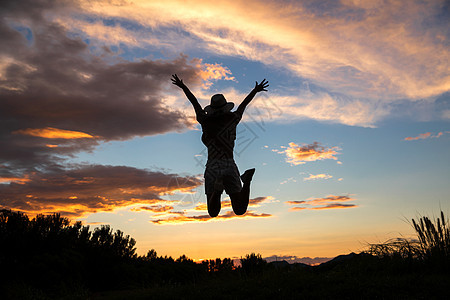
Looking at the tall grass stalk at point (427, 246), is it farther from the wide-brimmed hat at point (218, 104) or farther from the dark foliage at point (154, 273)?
the wide-brimmed hat at point (218, 104)

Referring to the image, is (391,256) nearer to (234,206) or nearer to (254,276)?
(254,276)

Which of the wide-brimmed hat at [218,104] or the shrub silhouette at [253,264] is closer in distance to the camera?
the wide-brimmed hat at [218,104]

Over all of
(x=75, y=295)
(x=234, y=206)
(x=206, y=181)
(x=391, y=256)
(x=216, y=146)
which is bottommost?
(x=75, y=295)

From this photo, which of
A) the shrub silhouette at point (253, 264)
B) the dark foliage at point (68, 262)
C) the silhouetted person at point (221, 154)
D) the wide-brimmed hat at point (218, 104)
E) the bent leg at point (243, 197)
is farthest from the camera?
the dark foliage at point (68, 262)

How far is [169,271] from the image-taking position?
17.1 metres

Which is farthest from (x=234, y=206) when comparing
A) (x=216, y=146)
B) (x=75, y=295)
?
(x=75, y=295)

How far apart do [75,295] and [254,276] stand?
18.6 ft

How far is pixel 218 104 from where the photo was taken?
30.4 ft

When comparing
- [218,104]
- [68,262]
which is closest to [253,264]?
[218,104]

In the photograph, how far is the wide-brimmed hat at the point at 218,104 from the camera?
30.4ft

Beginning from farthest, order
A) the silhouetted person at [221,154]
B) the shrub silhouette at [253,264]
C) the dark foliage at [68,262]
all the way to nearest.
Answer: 1. the dark foliage at [68,262]
2. the shrub silhouette at [253,264]
3. the silhouetted person at [221,154]

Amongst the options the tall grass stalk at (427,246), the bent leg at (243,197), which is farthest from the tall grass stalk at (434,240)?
the bent leg at (243,197)

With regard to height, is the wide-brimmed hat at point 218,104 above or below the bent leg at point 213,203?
above

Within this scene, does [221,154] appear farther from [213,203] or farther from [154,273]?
[154,273]
